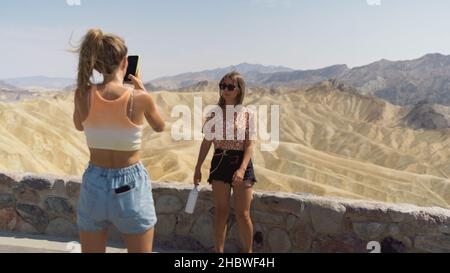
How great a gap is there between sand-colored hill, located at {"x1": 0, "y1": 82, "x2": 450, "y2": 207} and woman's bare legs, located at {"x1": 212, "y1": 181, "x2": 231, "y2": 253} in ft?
68.0

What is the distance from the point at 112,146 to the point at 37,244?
2451 mm

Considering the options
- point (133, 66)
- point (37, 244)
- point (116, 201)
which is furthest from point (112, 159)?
point (37, 244)

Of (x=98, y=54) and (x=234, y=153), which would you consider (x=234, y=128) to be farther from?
(x=98, y=54)

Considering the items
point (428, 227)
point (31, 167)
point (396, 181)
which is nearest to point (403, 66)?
point (396, 181)

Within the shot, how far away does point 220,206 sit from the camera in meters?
3.84

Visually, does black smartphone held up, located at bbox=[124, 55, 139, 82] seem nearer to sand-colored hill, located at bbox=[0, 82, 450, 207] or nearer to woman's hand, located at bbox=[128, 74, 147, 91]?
woman's hand, located at bbox=[128, 74, 147, 91]

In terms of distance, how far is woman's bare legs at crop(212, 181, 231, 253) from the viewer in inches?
150

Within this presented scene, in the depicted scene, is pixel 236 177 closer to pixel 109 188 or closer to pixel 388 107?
pixel 109 188

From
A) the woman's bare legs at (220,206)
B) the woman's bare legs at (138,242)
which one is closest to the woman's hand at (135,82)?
the woman's bare legs at (138,242)

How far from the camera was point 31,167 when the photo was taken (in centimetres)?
2436

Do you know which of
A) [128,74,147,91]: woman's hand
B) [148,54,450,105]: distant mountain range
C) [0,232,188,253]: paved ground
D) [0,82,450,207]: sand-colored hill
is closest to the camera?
[128,74,147,91]: woman's hand

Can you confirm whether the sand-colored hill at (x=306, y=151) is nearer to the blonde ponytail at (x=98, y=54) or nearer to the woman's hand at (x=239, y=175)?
the woman's hand at (x=239, y=175)

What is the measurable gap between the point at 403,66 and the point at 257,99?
121533mm

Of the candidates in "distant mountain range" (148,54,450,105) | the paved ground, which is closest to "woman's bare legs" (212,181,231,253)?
the paved ground
